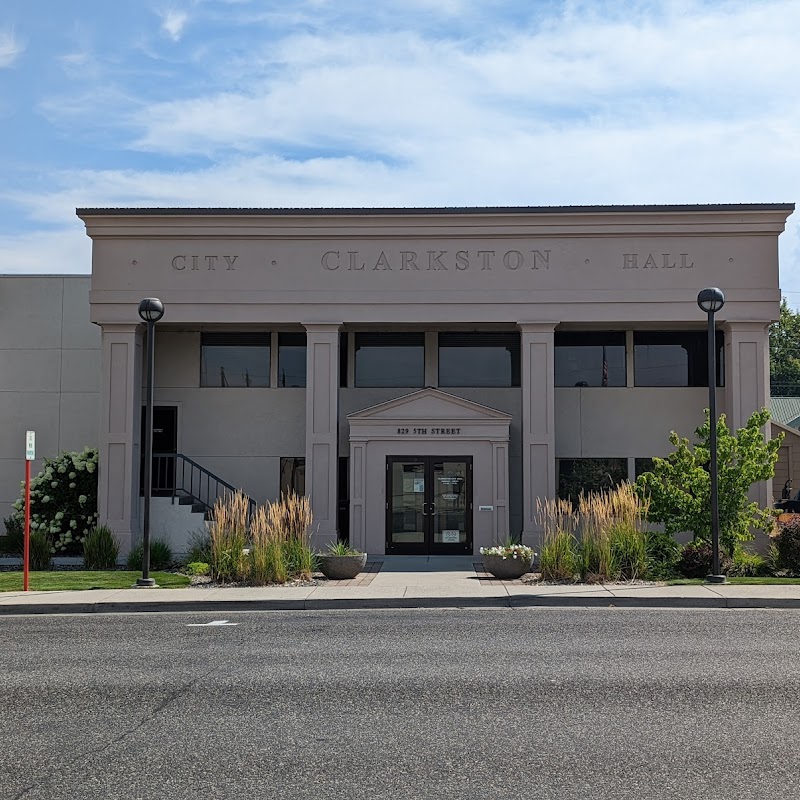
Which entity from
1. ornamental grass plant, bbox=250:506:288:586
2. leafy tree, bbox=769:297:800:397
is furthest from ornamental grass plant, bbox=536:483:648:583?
leafy tree, bbox=769:297:800:397

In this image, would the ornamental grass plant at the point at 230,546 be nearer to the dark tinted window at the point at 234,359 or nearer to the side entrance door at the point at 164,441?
the side entrance door at the point at 164,441

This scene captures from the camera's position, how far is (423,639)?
36.8ft

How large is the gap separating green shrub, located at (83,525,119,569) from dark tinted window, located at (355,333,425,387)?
7.01m

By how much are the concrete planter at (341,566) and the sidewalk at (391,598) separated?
115 cm

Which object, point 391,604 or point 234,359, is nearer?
point 391,604

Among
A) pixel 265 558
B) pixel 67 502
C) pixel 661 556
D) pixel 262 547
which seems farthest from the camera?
pixel 67 502

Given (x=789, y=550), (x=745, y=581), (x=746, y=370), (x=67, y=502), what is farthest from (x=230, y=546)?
(x=746, y=370)

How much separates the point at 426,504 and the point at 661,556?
216 inches

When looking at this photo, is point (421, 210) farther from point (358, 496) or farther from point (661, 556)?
point (661, 556)

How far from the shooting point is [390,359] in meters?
24.0

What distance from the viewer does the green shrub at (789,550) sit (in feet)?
57.9

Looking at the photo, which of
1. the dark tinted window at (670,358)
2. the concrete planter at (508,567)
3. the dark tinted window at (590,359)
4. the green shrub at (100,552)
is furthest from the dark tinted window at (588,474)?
the green shrub at (100,552)

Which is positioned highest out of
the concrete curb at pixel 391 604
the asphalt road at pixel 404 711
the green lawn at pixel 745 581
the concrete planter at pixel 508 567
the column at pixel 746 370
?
the column at pixel 746 370

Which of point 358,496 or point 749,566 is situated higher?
point 358,496
